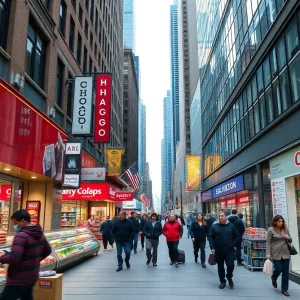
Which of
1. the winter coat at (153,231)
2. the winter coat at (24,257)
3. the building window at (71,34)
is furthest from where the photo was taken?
the building window at (71,34)

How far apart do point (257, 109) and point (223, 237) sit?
1133cm

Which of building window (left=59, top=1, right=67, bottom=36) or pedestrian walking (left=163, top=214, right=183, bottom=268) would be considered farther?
building window (left=59, top=1, right=67, bottom=36)

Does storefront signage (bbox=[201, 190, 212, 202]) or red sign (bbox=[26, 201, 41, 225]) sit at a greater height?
storefront signage (bbox=[201, 190, 212, 202])

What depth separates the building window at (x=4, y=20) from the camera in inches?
477

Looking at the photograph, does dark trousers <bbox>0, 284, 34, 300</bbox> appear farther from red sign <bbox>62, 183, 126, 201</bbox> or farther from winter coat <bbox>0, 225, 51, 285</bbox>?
red sign <bbox>62, 183, 126, 201</bbox>

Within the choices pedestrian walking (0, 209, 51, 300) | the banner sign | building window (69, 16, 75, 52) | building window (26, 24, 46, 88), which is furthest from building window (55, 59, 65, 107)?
pedestrian walking (0, 209, 51, 300)

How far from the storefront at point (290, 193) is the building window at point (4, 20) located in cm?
1114

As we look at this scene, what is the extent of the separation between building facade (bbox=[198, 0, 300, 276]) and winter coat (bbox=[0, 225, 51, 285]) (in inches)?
323

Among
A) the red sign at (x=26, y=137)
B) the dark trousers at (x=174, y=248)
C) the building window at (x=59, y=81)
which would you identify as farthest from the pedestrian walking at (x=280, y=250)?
the building window at (x=59, y=81)

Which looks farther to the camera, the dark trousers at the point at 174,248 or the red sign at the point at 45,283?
the dark trousers at the point at 174,248

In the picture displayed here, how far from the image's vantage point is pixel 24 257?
14.7 feet

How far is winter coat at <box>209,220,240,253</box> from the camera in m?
8.26

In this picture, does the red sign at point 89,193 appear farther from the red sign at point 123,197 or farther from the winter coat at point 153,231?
the winter coat at point 153,231

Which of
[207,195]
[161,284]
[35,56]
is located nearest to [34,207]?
[35,56]
